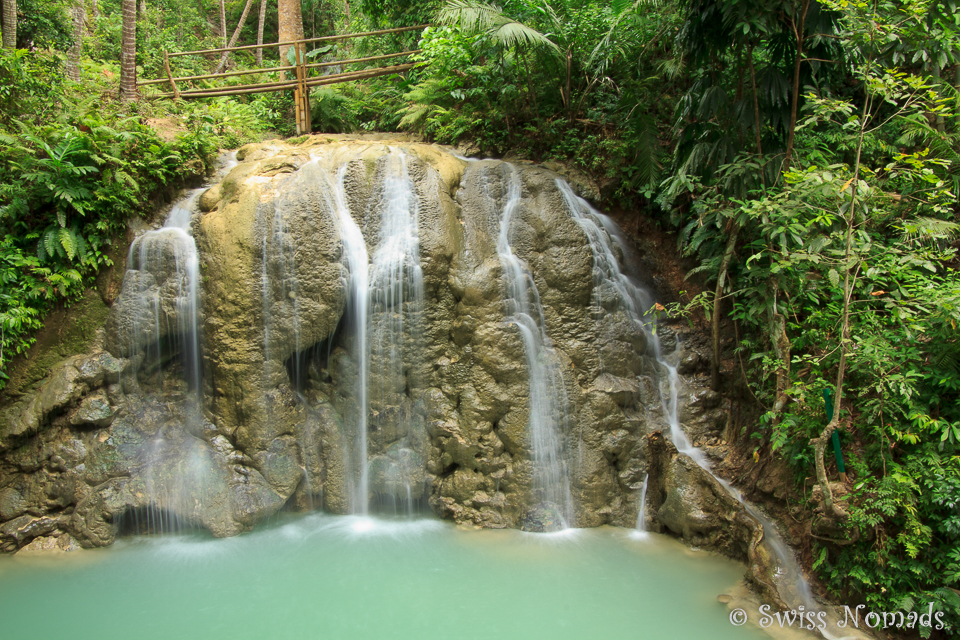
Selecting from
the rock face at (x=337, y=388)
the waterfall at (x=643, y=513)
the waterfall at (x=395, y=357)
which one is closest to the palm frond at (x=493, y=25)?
the rock face at (x=337, y=388)

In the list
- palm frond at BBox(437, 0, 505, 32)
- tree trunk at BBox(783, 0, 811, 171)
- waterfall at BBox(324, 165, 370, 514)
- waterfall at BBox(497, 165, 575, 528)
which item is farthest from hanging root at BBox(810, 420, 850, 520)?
palm frond at BBox(437, 0, 505, 32)

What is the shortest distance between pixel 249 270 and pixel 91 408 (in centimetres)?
240

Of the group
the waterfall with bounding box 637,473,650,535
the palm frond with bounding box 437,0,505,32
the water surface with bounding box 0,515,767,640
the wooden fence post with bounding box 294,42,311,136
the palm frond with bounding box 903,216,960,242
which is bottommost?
the water surface with bounding box 0,515,767,640

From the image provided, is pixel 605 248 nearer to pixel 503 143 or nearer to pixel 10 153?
pixel 503 143

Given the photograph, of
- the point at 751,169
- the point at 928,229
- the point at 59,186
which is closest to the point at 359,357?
the point at 59,186

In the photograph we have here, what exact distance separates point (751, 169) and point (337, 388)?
17.0 ft

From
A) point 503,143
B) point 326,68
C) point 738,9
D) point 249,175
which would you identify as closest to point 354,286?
point 249,175

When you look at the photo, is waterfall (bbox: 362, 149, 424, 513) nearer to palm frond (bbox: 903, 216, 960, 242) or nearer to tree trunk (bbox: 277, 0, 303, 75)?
palm frond (bbox: 903, 216, 960, 242)

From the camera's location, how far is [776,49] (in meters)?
5.51

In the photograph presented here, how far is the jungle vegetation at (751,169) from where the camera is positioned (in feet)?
14.3

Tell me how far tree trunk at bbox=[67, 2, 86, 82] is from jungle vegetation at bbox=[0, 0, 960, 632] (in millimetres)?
96

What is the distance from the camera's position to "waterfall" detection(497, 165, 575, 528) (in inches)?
245

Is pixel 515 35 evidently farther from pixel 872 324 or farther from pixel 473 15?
pixel 872 324

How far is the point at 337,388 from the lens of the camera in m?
6.61
